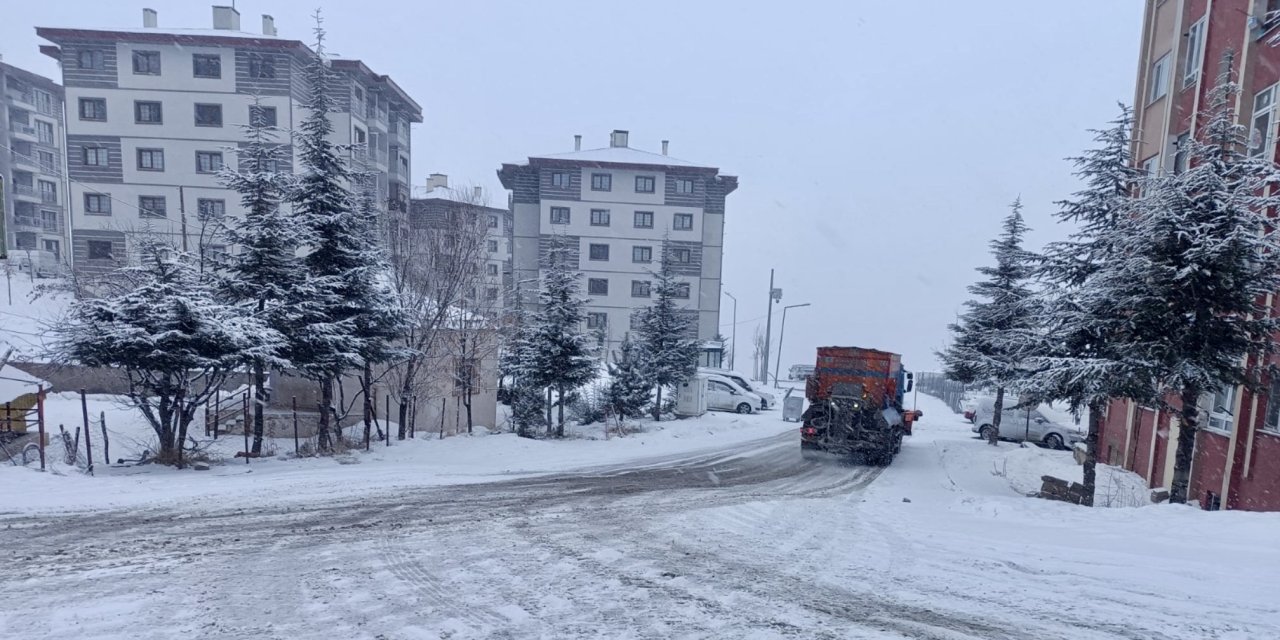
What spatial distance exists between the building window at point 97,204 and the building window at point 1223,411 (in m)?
48.8

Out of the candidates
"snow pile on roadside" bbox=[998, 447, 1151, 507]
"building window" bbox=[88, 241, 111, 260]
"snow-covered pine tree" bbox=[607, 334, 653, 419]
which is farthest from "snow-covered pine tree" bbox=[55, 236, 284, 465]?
"building window" bbox=[88, 241, 111, 260]

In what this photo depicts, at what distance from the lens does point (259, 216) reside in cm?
1323

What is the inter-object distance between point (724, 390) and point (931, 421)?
→ 1144 cm

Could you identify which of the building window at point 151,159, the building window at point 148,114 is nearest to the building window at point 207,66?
the building window at point 148,114

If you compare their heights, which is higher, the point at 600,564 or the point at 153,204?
the point at 153,204

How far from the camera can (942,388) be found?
49438mm

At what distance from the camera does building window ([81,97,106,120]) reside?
35656mm

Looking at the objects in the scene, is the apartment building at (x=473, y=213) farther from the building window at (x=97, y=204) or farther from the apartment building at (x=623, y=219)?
the building window at (x=97, y=204)

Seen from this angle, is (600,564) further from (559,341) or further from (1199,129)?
(1199,129)

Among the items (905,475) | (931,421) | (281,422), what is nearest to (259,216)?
(281,422)

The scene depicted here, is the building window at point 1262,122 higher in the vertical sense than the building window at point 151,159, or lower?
lower

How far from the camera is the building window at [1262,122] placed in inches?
463

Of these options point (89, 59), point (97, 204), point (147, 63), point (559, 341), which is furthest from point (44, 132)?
point (559, 341)

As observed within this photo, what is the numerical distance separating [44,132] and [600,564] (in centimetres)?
8149
